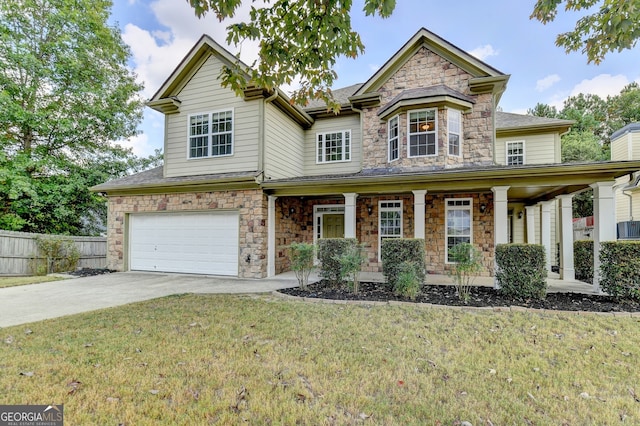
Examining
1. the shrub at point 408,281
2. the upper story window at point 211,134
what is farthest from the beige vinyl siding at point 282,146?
the shrub at point 408,281

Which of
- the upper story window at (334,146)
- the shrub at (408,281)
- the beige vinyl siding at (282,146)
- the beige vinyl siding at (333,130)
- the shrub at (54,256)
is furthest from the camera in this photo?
the upper story window at (334,146)

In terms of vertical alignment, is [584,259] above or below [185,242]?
below

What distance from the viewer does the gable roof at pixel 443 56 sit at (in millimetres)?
9867

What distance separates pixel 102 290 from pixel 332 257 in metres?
5.75

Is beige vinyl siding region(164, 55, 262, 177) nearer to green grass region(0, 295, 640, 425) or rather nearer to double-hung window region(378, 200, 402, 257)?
double-hung window region(378, 200, 402, 257)

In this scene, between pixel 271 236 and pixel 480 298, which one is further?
pixel 271 236

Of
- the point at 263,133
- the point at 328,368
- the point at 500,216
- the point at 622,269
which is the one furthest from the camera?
the point at 263,133

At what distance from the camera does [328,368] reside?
332 centimetres

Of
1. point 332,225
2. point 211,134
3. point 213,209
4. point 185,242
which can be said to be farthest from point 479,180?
point 185,242

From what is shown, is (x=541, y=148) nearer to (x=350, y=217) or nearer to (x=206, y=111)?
(x=350, y=217)

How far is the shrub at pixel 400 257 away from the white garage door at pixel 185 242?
4.90m

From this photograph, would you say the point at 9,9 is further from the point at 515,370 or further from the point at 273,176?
the point at 515,370

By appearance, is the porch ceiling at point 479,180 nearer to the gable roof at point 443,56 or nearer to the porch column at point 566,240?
the porch column at point 566,240

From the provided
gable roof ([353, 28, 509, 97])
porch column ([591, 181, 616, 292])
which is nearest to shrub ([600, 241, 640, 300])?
porch column ([591, 181, 616, 292])
